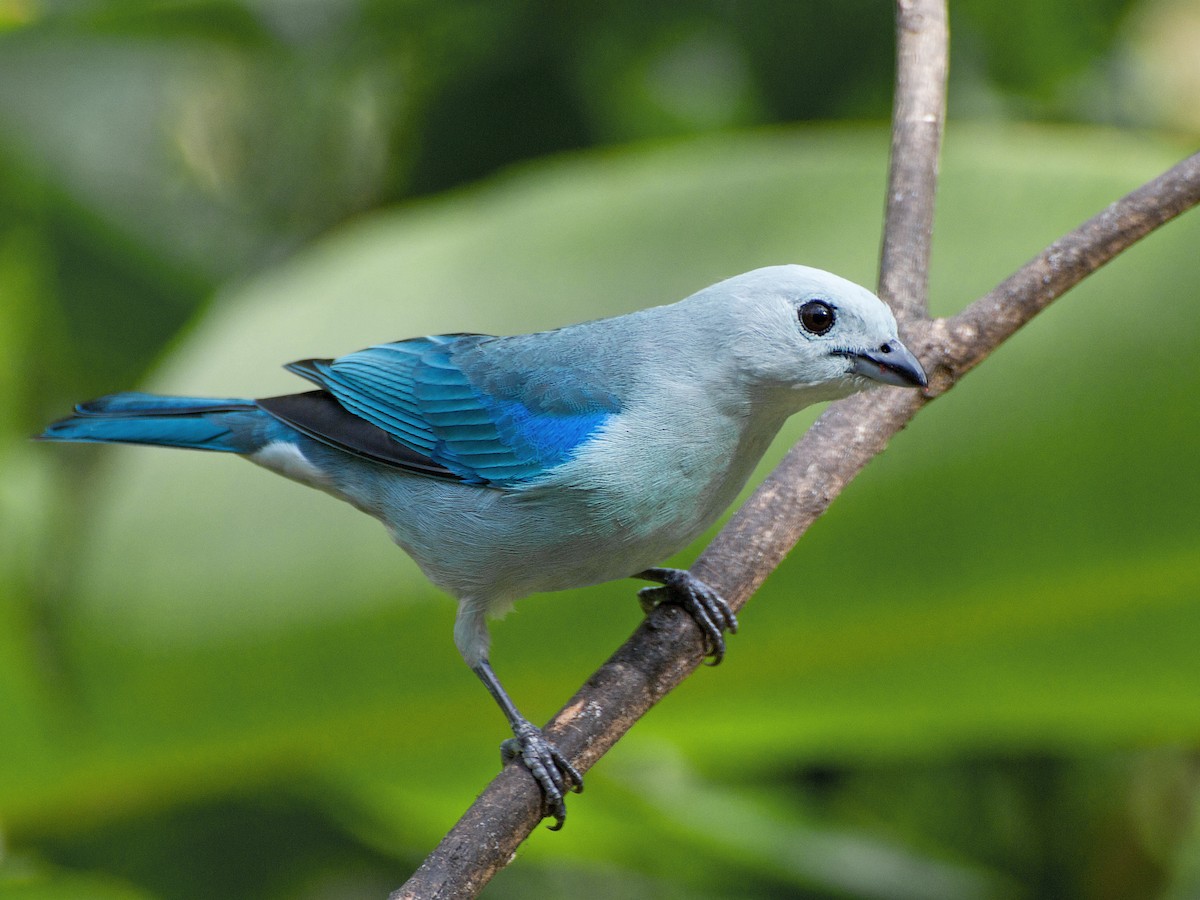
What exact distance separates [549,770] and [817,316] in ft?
2.83

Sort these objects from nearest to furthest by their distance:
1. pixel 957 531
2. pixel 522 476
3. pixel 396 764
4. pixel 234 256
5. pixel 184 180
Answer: pixel 522 476
pixel 957 531
pixel 396 764
pixel 234 256
pixel 184 180

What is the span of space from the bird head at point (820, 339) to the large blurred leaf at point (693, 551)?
76 centimetres

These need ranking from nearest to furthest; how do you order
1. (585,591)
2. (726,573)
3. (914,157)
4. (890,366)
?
(890,366) < (726,573) < (914,157) < (585,591)

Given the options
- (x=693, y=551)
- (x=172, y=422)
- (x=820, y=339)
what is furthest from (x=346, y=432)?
(x=693, y=551)

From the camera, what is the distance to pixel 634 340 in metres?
2.31

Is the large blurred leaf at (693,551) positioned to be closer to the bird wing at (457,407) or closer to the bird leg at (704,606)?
the bird leg at (704,606)

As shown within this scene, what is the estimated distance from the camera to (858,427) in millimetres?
2506

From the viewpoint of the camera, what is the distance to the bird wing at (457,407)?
7.63ft

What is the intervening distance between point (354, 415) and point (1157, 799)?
277cm

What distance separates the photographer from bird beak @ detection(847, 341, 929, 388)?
6.81ft

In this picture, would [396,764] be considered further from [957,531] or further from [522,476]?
[957,531]

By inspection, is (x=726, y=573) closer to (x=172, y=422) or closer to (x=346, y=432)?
(x=346, y=432)

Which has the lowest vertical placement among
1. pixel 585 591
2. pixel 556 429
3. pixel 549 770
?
pixel 549 770

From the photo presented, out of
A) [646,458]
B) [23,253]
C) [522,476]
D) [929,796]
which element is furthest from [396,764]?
[23,253]
